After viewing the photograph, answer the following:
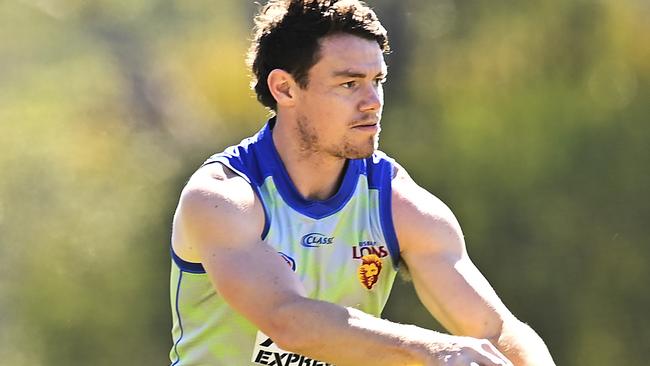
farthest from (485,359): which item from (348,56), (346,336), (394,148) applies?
(394,148)

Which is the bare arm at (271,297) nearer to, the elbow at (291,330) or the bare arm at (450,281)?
the elbow at (291,330)

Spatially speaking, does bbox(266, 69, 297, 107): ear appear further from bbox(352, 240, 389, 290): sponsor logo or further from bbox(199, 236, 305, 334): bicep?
bbox(199, 236, 305, 334): bicep

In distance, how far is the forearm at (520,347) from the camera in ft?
Result: 13.1

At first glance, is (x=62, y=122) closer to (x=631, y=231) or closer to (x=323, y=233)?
(x=631, y=231)

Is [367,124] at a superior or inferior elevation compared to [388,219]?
superior

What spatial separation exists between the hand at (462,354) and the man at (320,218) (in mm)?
572

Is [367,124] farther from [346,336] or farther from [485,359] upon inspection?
[485,359]

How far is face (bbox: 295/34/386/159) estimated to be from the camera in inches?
168

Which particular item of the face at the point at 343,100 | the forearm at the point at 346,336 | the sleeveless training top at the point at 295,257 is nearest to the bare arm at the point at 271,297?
the forearm at the point at 346,336

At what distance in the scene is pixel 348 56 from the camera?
14.2 ft

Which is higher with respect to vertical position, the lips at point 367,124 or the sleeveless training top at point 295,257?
the lips at point 367,124

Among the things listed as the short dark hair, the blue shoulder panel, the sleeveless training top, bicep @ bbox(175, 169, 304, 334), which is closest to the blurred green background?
the short dark hair

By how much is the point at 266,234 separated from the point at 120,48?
751cm

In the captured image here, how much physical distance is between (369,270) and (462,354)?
3.12 ft
